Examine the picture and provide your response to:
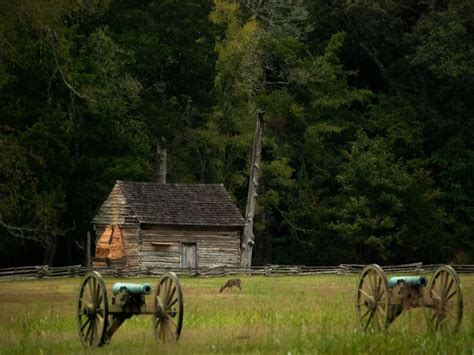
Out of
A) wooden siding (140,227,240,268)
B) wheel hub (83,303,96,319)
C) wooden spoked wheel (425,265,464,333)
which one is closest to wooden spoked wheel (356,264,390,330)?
wooden spoked wheel (425,265,464,333)

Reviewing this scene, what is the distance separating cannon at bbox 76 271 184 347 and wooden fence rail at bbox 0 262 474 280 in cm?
3690

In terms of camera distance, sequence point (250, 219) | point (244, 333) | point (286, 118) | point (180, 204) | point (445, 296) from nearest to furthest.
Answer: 1. point (445, 296)
2. point (244, 333)
3. point (180, 204)
4. point (250, 219)
5. point (286, 118)

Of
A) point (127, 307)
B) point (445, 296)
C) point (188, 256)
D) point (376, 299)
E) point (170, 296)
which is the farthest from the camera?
point (188, 256)

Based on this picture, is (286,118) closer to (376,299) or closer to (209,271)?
(209,271)

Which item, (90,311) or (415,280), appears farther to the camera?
(415,280)

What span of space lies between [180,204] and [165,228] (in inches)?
59.6

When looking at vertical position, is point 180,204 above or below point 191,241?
above

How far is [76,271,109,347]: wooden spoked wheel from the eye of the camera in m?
17.0

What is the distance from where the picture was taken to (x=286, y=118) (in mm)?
67000

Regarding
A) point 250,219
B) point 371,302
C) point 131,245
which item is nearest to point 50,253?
point 131,245

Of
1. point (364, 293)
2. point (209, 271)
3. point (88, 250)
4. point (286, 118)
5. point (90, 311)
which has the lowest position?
point (90, 311)

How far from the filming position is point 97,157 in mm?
60094

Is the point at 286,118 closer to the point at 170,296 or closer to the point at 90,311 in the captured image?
the point at 90,311

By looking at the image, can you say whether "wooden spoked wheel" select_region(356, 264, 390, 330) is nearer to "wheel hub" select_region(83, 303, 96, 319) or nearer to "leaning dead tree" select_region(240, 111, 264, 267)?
"wheel hub" select_region(83, 303, 96, 319)
